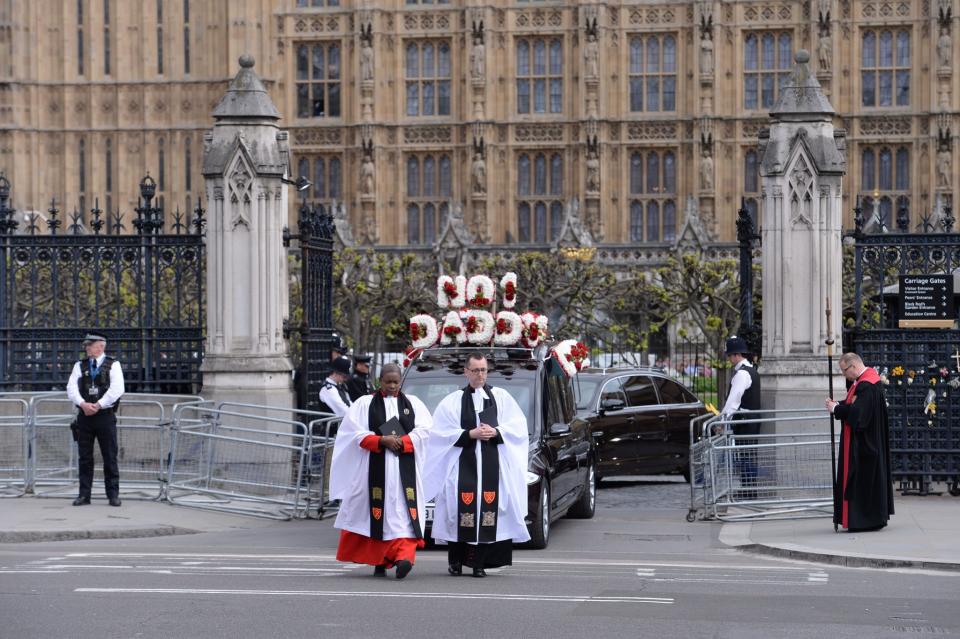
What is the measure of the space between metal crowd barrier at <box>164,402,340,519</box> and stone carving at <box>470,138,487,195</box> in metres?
39.2

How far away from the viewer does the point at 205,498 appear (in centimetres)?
1756

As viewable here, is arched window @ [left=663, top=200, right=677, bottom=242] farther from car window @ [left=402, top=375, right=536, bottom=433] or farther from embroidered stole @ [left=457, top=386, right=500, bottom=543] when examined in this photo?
embroidered stole @ [left=457, top=386, right=500, bottom=543]

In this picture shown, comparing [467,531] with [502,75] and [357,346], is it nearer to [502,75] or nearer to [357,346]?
[357,346]

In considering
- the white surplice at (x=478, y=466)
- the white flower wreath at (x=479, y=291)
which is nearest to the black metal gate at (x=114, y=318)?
the white flower wreath at (x=479, y=291)

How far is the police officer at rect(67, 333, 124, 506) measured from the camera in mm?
16594

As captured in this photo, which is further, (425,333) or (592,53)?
(592,53)

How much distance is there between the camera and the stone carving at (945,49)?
54.4 m

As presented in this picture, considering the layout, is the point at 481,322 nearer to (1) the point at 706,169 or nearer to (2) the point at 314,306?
(2) the point at 314,306

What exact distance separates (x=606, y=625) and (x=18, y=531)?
6.63 metres

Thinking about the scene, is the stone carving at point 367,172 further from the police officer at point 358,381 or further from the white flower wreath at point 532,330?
the white flower wreath at point 532,330

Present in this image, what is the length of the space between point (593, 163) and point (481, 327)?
40277 millimetres

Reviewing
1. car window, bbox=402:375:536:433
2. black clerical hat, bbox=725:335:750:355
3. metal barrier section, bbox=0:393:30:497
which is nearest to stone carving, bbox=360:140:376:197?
metal barrier section, bbox=0:393:30:497

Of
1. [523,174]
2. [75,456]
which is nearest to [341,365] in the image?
[75,456]

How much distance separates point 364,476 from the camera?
41.5ft
